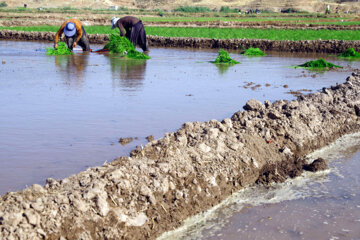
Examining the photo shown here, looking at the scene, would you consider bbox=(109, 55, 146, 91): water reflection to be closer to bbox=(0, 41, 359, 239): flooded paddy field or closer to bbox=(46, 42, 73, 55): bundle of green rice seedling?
bbox=(0, 41, 359, 239): flooded paddy field

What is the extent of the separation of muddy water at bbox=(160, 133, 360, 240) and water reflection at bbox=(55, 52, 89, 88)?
6.69 metres

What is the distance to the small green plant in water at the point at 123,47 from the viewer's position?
17125mm

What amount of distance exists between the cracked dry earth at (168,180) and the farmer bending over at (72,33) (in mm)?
11309

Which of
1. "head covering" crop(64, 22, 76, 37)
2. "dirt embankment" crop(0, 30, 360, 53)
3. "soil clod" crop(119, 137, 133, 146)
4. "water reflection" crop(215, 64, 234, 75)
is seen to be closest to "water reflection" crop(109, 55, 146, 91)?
"head covering" crop(64, 22, 76, 37)

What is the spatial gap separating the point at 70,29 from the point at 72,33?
267mm

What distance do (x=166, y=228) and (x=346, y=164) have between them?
9.76ft

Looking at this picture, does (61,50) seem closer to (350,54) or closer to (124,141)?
(350,54)

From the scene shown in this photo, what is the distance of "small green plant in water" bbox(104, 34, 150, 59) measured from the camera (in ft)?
56.2

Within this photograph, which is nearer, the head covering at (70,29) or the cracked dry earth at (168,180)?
the cracked dry earth at (168,180)

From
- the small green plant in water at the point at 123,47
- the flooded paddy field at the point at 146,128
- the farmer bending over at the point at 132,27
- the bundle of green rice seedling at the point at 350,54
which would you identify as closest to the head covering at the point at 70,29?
the small green plant in water at the point at 123,47

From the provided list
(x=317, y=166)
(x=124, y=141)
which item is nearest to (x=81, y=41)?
(x=124, y=141)

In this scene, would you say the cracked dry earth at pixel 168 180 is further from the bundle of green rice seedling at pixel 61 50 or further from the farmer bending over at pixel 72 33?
the bundle of green rice seedling at pixel 61 50

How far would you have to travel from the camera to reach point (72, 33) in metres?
17.3

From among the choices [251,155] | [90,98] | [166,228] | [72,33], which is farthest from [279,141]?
[72,33]
